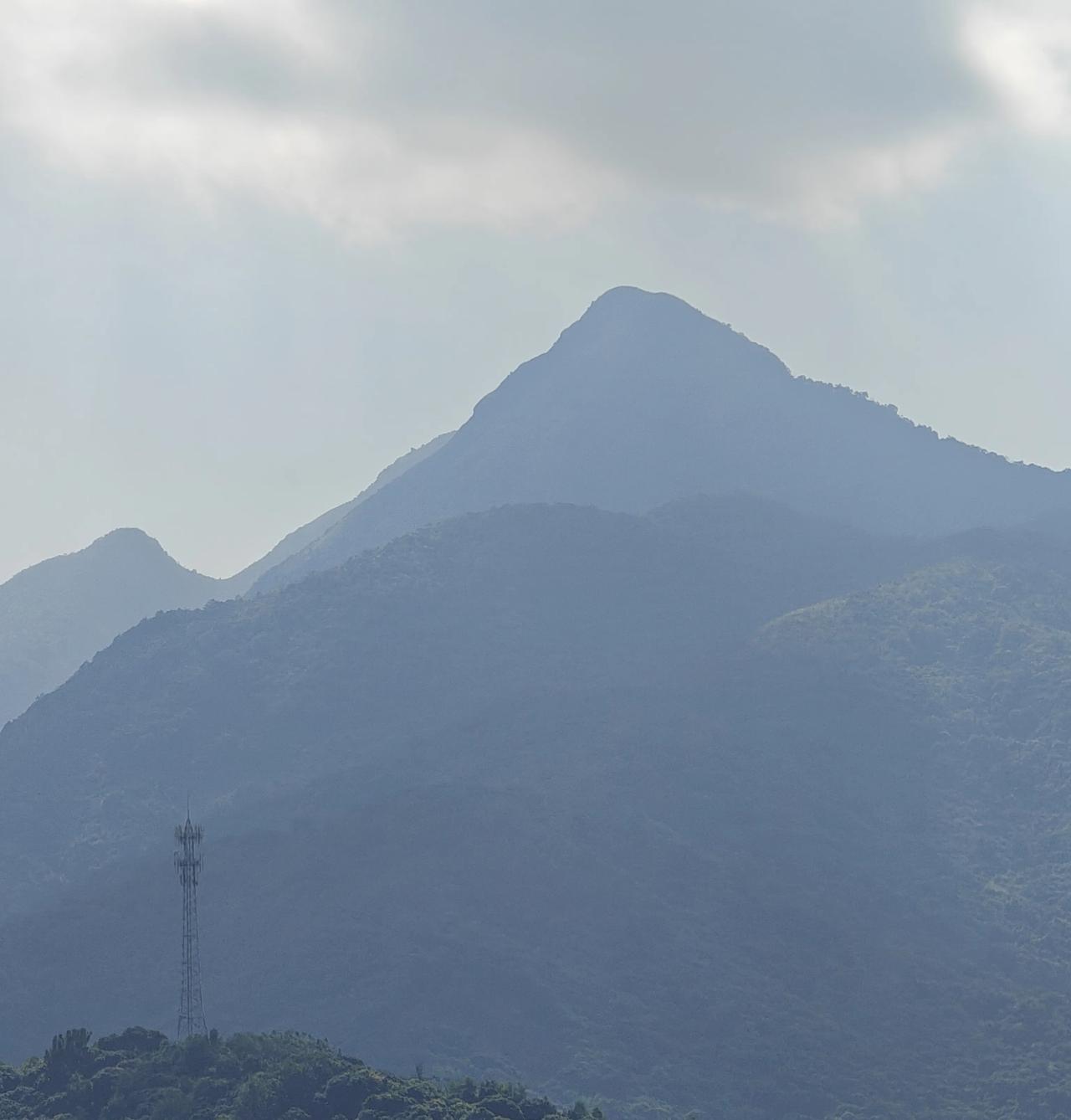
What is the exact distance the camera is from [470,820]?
656 ft

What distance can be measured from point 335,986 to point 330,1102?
234 feet

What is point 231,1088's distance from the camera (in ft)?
342

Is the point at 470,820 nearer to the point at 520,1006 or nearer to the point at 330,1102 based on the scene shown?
the point at 520,1006

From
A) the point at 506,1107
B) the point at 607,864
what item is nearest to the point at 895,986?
the point at 607,864

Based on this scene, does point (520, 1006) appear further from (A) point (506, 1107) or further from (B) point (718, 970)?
(A) point (506, 1107)

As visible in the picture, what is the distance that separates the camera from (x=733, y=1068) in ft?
531

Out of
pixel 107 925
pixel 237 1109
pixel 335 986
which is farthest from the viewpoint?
pixel 107 925

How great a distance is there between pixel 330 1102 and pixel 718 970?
80.0m

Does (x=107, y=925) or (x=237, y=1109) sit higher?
(x=107, y=925)

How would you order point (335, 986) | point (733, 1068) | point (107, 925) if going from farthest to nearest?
1. point (107, 925)
2. point (335, 986)
3. point (733, 1068)

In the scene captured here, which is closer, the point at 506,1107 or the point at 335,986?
the point at 506,1107

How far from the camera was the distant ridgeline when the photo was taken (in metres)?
101

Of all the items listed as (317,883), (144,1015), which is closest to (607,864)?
(317,883)

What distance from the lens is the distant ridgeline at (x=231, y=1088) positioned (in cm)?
10100
